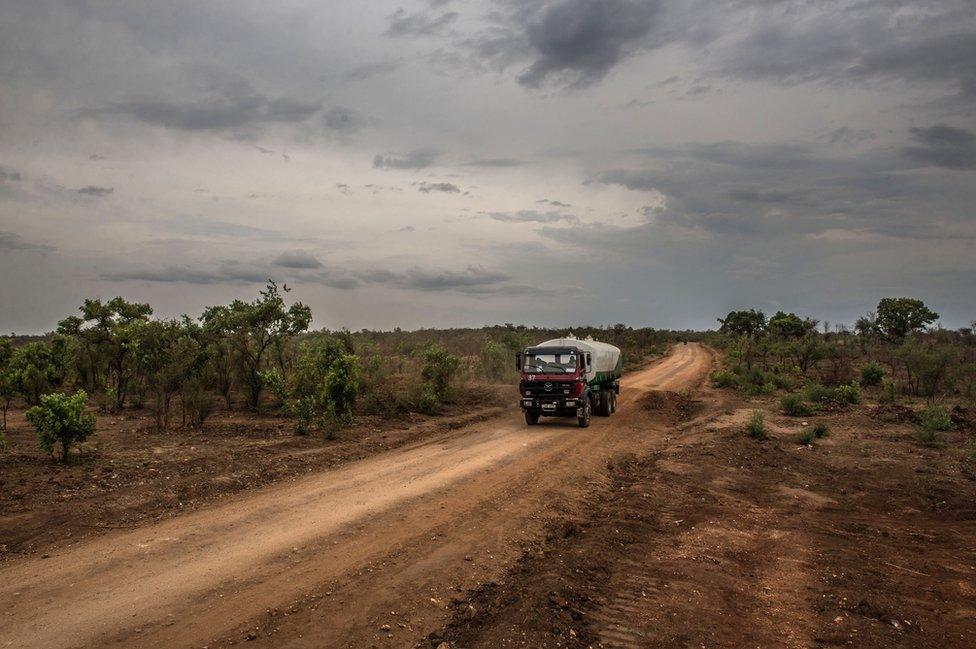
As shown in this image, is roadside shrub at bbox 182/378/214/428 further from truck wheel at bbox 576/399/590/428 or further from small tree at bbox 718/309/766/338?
small tree at bbox 718/309/766/338

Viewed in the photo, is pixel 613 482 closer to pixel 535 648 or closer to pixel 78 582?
pixel 535 648

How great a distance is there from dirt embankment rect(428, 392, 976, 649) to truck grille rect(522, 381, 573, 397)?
5841 millimetres

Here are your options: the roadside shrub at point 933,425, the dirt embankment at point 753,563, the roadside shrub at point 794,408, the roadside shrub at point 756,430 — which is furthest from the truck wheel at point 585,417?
the roadside shrub at point 933,425

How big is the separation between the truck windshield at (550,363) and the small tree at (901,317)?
4363cm

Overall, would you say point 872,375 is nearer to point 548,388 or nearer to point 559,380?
point 559,380

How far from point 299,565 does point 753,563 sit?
21.3 feet

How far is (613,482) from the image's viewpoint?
13.2 metres

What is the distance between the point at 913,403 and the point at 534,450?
1713 cm

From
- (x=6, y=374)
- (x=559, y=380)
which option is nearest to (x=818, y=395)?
(x=559, y=380)

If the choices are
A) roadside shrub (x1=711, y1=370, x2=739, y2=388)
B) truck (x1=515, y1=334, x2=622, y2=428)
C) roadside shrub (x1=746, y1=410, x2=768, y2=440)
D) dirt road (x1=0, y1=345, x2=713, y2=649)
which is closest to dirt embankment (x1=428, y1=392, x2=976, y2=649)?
dirt road (x1=0, y1=345, x2=713, y2=649)

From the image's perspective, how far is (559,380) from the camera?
810 inches

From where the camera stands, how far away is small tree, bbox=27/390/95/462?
13125 mm

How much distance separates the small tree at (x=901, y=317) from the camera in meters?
48.8

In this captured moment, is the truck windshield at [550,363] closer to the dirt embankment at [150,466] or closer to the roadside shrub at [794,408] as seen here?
the dirt embankment at [150,466]
